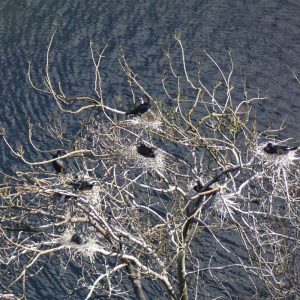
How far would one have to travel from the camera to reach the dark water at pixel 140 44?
21.7 meters

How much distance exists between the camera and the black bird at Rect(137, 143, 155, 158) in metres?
8.12

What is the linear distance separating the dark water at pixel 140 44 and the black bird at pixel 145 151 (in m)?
11.1

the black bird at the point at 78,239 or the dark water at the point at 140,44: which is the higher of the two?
the black bird at the point at 78,239

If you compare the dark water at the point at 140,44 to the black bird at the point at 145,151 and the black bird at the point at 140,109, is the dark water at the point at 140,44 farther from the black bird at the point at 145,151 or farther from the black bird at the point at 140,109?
the black bird at the point at 145,151

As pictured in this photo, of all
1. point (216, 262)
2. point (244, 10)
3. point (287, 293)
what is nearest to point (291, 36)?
point (244, 10)

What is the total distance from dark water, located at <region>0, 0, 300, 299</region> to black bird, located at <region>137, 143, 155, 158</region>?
11108 millimetres

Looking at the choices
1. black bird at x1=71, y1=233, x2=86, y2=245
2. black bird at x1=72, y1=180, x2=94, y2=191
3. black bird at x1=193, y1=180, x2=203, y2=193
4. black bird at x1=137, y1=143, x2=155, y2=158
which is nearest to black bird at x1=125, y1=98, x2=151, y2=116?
black bird at x1=137, y1=143, x2=155, y2=158

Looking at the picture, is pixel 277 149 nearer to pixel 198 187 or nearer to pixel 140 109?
pixel 198 187

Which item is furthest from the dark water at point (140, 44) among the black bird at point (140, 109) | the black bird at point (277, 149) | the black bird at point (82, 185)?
the black bird at point (277, 149)

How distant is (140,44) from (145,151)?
19.1 m

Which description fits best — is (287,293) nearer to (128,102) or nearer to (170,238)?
(170,238)

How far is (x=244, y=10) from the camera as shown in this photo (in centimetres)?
3034

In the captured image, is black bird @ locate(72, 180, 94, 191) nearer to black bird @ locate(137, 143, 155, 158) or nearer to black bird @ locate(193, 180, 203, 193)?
black bird @ locate(137, 143, 155, 158)

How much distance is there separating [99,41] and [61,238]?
20.0 m
